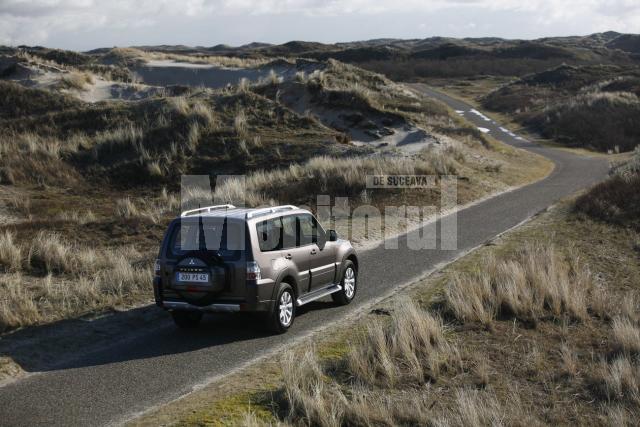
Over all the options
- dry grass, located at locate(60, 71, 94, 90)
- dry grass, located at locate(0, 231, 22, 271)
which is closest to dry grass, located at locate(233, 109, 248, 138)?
dry grass, located at locate(60, 71, 94, 90)

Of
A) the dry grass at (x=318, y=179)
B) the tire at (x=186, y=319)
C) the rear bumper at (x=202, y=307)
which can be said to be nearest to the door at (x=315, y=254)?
the rear bumper at (x=202, y=307)

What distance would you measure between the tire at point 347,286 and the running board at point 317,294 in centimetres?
20

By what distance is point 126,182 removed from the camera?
1252 inches

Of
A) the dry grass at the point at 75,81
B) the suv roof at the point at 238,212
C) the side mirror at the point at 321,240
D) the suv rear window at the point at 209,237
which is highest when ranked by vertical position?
the dry grass at the point at 75,81

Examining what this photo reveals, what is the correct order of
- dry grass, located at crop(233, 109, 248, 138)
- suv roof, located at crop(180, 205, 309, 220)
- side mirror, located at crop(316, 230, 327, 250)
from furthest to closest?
dry grass, located at crop(233, 109, 248, 138), side mirror, located at crop(316, 230, 327, 250), suv roof, located at crop(180, 205, 309, 220)

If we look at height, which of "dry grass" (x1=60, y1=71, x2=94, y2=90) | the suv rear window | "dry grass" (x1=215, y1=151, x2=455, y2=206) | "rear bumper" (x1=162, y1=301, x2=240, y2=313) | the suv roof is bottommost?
"dry grass" (x1=215, y1=151, x2=455, y2=206)

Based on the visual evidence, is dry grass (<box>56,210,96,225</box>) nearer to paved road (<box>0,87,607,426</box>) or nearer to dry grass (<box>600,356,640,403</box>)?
paved road (<box>0,87,607,426</box>)

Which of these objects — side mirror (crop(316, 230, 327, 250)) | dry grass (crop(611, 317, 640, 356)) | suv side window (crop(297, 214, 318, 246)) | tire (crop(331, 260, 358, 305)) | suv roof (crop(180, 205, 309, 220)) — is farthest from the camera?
tire (crop(331, 260, 358, 305))

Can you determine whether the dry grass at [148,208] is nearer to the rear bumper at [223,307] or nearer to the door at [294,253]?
the door at [294,253]

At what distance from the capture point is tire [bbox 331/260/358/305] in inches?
531

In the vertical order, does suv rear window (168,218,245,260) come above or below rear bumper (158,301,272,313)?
above

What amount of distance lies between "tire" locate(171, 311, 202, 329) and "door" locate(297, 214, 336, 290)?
2.01m

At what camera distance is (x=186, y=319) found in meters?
11.8

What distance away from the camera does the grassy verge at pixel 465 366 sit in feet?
25.9
